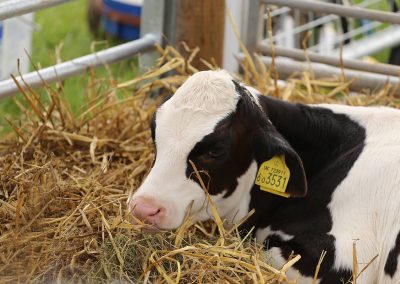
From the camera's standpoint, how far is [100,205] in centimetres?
433

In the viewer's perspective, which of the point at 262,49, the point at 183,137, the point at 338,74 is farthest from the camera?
the point at 262,49

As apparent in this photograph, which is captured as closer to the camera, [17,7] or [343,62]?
[17,7]

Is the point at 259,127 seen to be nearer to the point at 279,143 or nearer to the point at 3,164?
the point at 279,143

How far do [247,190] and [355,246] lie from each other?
56cm

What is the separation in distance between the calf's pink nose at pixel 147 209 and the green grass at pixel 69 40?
3823mm

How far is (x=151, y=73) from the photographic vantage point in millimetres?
5375

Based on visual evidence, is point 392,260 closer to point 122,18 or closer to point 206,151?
point 206,151

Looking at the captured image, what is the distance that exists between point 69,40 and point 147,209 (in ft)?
19.7

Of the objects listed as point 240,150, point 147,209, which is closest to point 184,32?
point 240,150

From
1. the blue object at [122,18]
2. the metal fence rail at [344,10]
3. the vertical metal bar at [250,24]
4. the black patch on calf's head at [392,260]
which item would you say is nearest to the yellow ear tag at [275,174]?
the black patch on calf's head at [392,260]

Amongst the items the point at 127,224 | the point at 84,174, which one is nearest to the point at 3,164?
the point at 84,174

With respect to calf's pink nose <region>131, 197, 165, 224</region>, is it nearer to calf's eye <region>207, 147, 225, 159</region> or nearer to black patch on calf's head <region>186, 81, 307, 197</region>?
black patch on calf's head <region>186, 81, 307, 197</region>

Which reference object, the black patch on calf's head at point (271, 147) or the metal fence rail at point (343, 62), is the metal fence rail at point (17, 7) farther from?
the metal fence rail at point (343, 62)

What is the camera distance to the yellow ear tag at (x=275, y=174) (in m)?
4.07
